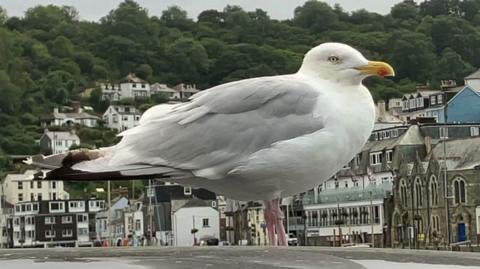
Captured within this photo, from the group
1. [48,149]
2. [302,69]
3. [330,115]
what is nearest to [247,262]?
[330,115]

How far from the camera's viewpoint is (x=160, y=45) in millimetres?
135375

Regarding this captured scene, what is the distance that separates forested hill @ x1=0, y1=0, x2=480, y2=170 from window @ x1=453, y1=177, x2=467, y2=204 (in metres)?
50.8

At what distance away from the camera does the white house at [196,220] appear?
2987 inches

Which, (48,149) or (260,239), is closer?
(260,239)

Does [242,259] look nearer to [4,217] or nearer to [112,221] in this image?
[112,221]

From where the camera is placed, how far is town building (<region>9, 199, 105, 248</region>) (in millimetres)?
91500

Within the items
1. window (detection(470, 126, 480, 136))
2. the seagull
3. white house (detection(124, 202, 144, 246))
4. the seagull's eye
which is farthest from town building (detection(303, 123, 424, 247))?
the seagull

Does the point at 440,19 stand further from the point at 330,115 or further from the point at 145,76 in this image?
the point at 330,115

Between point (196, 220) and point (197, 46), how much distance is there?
53.6 metres

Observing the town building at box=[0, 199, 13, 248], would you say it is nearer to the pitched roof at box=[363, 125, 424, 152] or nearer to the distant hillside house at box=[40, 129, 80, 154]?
the distant hillside house at box=[40, 129, 80, 154]

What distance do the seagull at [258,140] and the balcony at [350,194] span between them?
55652 millimetres

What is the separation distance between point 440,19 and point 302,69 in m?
116

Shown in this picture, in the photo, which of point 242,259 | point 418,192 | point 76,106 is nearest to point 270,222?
point 242,259

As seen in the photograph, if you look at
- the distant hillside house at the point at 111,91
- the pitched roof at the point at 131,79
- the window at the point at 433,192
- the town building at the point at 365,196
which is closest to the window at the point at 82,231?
the town building at the point at 365,196
